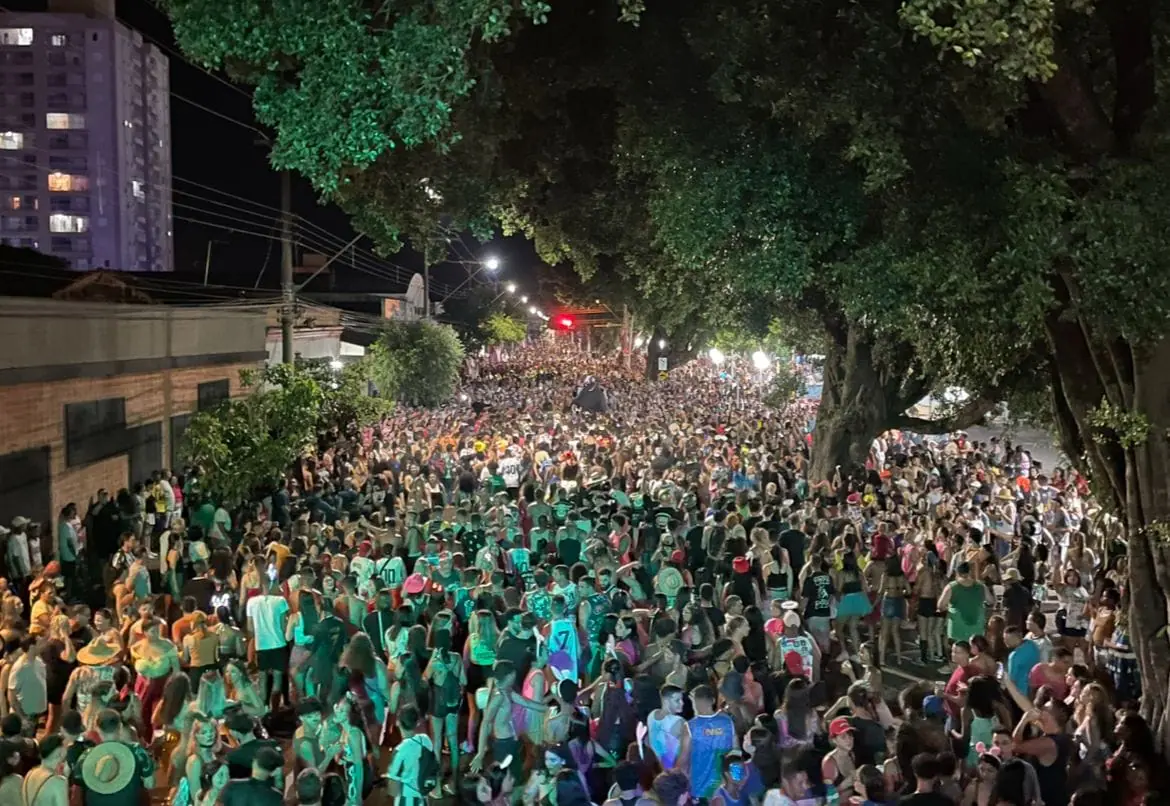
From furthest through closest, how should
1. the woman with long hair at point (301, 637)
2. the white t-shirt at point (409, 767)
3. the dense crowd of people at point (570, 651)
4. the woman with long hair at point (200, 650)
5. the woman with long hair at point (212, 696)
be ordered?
the woman with long hair at point (301, 637), the woman with long hair at point (200, 650), the woman with long hair at point (212, 696), the white t-shirt at point (409, 767), the dense crowd of people at point (570, 651)

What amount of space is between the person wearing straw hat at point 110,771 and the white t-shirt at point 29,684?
1918 millimetres

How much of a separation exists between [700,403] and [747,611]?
25.5 metres

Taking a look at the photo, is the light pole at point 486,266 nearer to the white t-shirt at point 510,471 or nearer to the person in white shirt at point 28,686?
the white t-shirt at point 510,471

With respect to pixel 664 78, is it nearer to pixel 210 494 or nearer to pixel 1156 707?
pixel 1156 707

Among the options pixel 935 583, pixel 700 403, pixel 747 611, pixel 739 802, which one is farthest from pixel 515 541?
pixel 700 403

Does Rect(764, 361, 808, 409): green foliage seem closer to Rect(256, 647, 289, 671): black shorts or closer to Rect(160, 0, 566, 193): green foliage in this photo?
Rect(256, 647, 289, 671): black shorts

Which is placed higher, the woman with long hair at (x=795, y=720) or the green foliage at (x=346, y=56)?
the green foliage at (x=346, y=56)

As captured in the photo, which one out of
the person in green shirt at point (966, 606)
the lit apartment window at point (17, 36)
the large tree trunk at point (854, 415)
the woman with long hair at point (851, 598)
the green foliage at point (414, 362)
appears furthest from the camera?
the lit apartment window at point (17, 36)

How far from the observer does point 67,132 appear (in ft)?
303

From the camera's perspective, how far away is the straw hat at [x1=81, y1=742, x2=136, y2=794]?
6.44m

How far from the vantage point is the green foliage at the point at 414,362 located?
33188mm

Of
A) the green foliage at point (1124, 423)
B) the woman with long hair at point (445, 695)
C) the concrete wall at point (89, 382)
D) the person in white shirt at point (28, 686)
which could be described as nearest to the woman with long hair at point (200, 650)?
the person in white shirt at point (28, 686)

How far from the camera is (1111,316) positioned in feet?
23.6

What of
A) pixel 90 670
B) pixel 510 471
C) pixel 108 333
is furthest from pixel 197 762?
pixel 108 333
